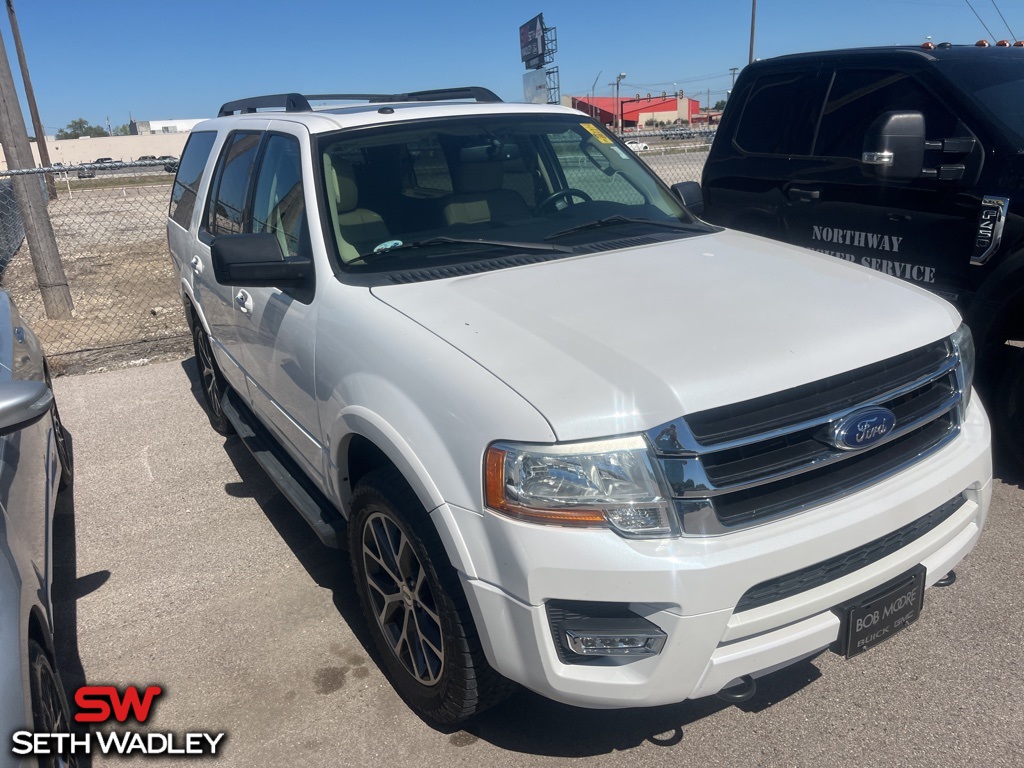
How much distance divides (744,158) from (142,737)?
15.3 feet

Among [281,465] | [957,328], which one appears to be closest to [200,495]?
[281,465]

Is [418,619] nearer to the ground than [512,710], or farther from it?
farther from it

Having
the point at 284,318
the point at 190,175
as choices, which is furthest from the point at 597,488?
the point at 190,175

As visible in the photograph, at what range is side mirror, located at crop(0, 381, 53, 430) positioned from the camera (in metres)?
2.08

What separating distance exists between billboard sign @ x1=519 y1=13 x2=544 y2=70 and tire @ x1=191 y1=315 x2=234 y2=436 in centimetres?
5104

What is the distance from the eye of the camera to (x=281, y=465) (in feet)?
12.9

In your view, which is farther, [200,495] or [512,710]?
[200,495]

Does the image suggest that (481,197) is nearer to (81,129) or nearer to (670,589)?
(670,589)

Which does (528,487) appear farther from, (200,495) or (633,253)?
(200,495)

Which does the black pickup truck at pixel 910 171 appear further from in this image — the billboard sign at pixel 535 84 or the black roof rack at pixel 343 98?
the billboard sign at pixel 535 84

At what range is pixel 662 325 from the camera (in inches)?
96.1

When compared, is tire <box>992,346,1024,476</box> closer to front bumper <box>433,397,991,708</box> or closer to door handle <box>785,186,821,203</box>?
door handle <box>785,186,821,203</box>

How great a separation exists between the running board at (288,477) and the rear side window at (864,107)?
3.50 metres

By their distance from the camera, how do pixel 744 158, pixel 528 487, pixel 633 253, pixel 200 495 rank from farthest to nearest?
pixel 744 158, pixel 200 495, pixel 633 253, pixel 528 487
